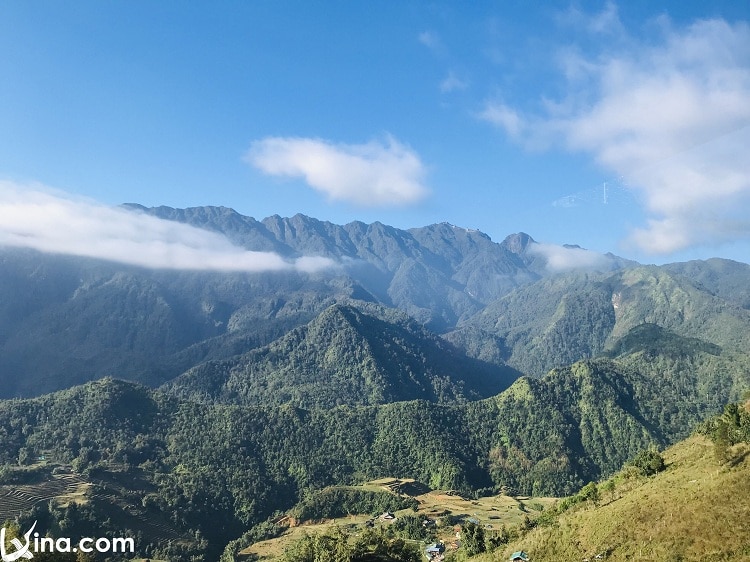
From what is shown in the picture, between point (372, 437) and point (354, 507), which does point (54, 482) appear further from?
point (372, 437)

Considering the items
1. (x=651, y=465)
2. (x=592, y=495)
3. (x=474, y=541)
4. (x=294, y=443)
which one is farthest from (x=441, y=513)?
(x=651, y=465)

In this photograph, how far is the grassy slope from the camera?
1708 inches

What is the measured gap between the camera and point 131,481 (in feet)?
418

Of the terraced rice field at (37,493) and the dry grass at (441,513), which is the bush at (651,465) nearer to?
the dry grass at (441,513)

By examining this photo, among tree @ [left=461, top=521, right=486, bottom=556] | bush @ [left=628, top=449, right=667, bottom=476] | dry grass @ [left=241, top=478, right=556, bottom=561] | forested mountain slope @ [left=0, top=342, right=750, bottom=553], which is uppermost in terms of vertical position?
bush @ [left=628, top=449, right=667, bottom=476]

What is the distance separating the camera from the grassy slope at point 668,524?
43375 millimetres

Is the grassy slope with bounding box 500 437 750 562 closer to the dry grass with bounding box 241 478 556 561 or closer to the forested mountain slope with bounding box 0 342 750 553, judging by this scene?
the dry grass with bounding box 241 478 556 561

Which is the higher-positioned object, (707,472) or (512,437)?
(707,472)

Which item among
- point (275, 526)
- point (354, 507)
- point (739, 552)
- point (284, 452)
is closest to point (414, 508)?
point (354, 507)


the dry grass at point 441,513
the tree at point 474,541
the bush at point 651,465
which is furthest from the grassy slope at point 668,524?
the dry grass at point 441,513

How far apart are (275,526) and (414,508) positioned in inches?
1298

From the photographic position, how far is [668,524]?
4784 centimetres

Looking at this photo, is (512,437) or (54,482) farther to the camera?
(512,437)

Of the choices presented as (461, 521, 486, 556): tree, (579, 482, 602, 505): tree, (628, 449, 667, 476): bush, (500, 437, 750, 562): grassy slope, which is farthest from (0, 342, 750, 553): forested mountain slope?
(500, 437, 750, 562): grassy slope
